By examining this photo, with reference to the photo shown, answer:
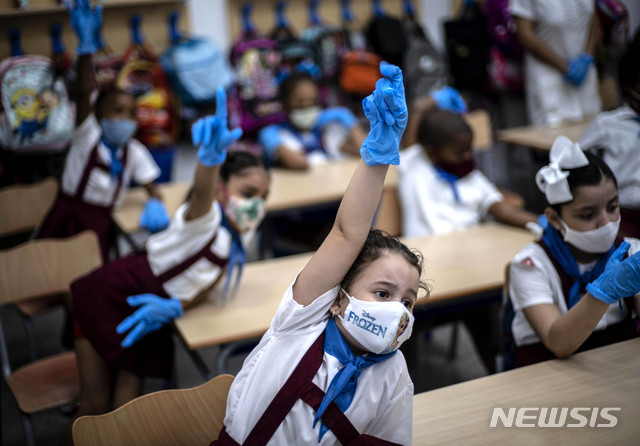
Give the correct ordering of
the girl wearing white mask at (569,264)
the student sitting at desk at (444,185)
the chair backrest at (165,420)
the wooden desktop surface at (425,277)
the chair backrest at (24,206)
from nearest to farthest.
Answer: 1. the chair backrest at (165,420)
2. the girl wearing white mask at (569,264)
3. the wooden desktop surface at (425,277)
4. the student sitting at desk at (444,185)
5. the chair backrest at (24,206)

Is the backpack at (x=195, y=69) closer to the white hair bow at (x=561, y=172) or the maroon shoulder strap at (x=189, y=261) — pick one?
the maroon shoulder strap at (x=189, y=261)

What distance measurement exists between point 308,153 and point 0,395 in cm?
202

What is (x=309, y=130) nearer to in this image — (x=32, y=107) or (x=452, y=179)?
(x=452, y=179)

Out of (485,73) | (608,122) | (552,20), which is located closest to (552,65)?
(552,20)

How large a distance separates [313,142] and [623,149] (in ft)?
6.44

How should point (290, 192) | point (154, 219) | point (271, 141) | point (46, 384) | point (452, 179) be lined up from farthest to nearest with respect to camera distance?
1. point (271, 141)
2. point (290, 192)
3. point (452, 179)
4. point (154, 219)
5. point (46, 384)

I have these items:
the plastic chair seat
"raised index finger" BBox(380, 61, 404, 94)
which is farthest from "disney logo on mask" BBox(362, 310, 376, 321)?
the plastic chair seat

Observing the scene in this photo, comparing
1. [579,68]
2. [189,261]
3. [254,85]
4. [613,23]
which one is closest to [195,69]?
[254,85]

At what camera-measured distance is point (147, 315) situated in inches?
75.3

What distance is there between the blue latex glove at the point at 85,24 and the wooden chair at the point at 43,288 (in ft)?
3.29

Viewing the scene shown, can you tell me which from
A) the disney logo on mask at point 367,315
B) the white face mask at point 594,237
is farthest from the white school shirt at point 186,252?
the white face mask at point 594,237

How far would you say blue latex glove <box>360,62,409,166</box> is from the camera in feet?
3.68

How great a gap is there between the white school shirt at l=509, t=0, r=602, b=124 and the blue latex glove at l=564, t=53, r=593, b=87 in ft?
0.20

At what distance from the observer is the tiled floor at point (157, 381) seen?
2.56 meters
